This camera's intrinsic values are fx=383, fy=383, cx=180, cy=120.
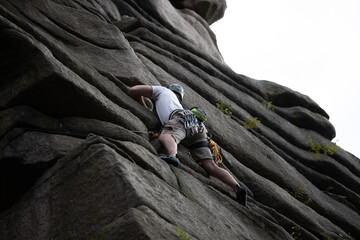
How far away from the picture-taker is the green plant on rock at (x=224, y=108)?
39.9 ft

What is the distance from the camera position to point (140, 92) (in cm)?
850

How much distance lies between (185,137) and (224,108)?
4.61 meters

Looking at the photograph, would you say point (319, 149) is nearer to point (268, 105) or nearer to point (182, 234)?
point (268, 105)

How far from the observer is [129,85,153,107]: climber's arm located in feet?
27.8

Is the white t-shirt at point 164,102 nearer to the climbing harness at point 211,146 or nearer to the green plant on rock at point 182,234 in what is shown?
the climbing harness at point 211,146

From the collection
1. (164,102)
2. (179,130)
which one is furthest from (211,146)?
(164,102)

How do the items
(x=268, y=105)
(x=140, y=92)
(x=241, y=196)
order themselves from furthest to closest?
(x=268, y=105) < (x=140, y=92) < (x=241, y=196)

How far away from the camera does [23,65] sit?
6445 mm

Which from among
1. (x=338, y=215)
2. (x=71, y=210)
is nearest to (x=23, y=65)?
(x=71, y=210)

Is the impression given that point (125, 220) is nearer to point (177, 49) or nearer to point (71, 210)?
point (71, 210)

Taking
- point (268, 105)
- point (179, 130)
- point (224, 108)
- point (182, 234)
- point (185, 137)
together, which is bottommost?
point (182, 234)

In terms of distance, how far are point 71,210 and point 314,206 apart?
27.0 feet

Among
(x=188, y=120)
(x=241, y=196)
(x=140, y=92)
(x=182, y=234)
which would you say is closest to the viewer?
(x=182, y=234)

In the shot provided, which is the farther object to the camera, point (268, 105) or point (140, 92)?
point (268, 105)
